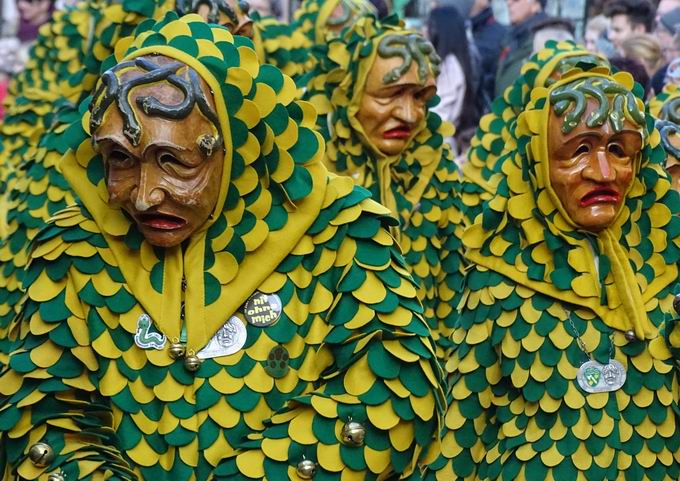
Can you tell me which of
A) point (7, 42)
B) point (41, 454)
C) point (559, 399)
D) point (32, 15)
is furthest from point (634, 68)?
point (32, 15)

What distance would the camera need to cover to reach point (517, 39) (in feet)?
40.2

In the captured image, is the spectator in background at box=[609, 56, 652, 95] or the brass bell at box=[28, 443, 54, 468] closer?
the brass bell at box=[28, 443, 54, 468]

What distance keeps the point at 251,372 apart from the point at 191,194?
0.60 metres

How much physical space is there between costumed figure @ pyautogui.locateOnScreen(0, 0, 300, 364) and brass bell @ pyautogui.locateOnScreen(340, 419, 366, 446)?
6.98 ft

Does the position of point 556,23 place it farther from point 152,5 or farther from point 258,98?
point 258,98

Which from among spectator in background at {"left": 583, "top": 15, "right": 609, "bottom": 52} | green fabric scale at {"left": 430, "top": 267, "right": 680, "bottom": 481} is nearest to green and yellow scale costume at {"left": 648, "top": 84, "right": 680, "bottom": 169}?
green fabric scale at {"left": 430, "top": 267, "right": 680, "bottom": 481}

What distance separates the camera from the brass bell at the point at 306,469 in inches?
214

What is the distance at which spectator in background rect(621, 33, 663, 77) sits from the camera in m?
11.5

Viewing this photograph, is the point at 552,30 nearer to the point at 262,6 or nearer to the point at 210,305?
the point at 262,6

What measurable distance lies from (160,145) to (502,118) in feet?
13.8

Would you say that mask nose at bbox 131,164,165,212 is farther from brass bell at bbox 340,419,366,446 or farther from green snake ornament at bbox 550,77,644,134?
green snake ornament at bbox 550,77,644,134

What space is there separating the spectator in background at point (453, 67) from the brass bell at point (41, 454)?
7.27 meters

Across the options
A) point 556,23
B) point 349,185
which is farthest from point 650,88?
point 349,185

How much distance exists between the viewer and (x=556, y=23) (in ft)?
38.8
